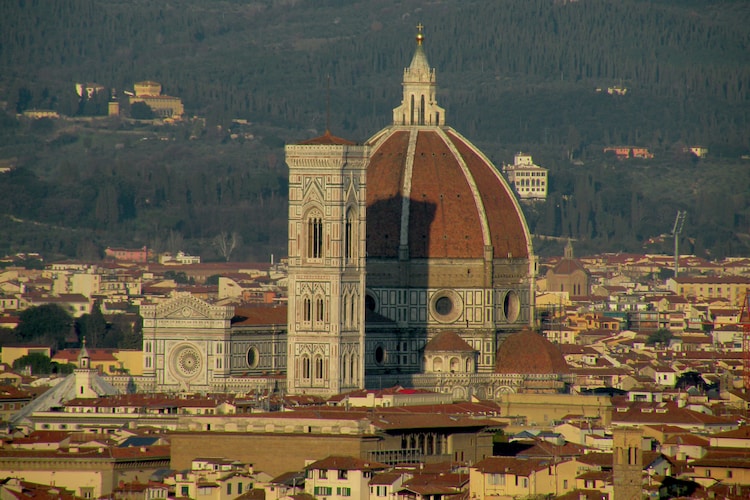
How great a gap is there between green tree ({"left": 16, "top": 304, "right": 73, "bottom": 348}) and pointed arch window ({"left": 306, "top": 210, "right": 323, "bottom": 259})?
113ft

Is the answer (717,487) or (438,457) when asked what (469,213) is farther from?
(717,487)

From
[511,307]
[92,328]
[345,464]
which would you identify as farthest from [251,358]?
[92,328]

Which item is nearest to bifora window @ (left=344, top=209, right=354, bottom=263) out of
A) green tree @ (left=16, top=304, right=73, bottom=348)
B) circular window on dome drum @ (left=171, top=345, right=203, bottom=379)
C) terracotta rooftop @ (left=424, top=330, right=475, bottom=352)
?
circular window on dome drum @ (left=171, top=345, right=203, bottom=379)

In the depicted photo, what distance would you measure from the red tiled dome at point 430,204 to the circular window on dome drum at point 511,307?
46.6 inches

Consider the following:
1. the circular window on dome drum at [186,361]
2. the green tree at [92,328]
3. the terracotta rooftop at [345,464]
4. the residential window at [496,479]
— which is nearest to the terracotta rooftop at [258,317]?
the circular window on dome drum at [186,361]

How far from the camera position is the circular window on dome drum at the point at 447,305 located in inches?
3344

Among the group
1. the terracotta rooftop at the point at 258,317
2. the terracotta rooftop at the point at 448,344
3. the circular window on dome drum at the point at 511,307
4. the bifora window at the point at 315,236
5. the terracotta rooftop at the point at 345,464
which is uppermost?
the bifora window at the point at 315,236

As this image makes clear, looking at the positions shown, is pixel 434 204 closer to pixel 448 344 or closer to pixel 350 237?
pixel 448 344

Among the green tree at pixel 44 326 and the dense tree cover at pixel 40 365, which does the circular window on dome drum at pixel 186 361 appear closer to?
the dense tree cover at pixel 40 365

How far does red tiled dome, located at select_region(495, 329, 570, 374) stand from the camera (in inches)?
3253

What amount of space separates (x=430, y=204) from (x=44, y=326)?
32402 millimetres

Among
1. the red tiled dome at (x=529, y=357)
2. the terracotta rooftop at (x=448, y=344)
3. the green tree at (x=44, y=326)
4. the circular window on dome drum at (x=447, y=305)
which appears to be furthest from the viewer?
the green tree at (x=44, y=326)

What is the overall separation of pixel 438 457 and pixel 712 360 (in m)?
39.5

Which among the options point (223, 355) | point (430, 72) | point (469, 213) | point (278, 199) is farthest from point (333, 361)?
point (278, 199)
